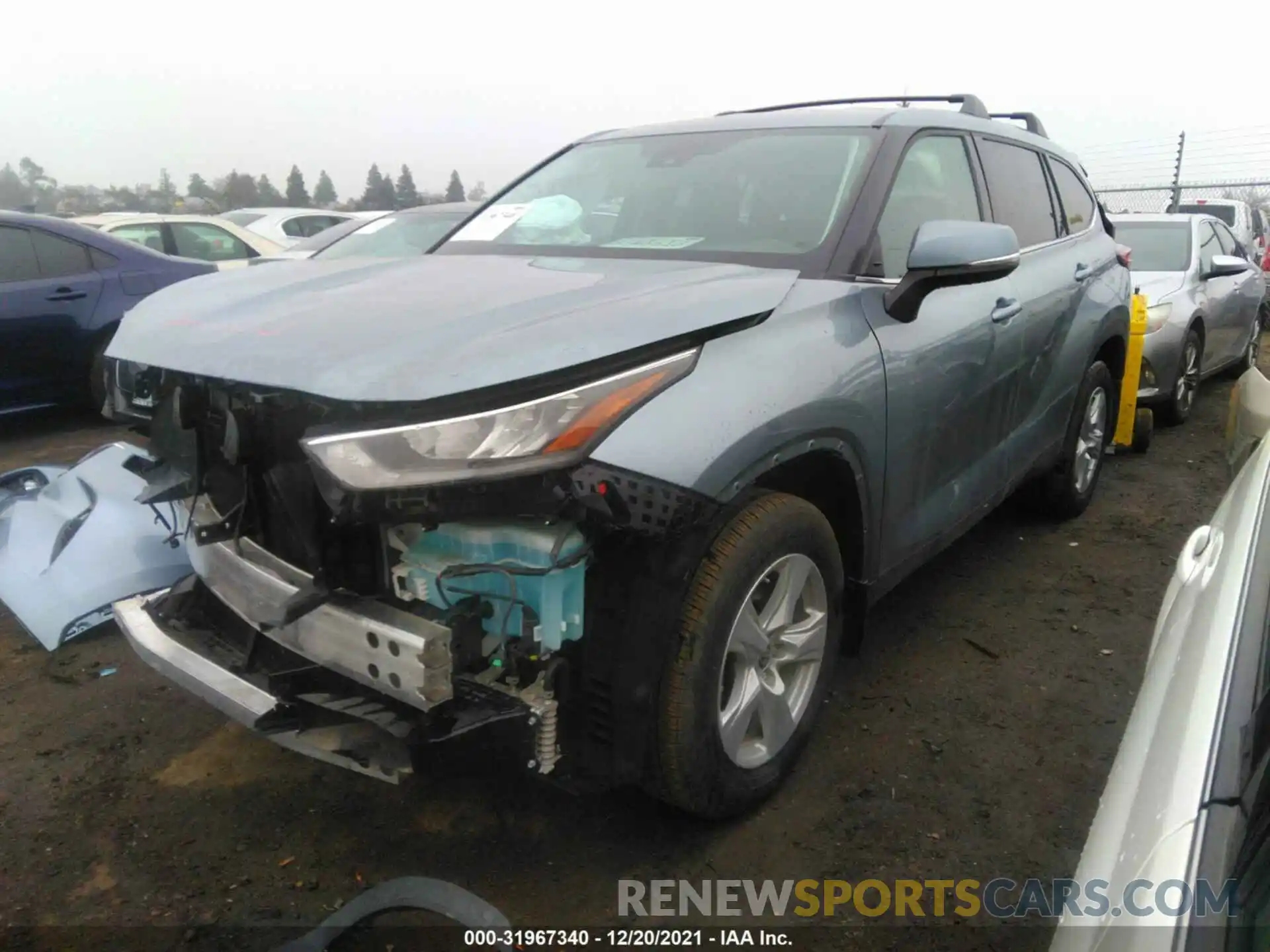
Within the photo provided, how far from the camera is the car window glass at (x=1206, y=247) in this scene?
6.65 m

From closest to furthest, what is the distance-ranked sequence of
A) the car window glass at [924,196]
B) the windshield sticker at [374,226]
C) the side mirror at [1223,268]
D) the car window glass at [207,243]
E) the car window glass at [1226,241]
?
1. the car window glass at [924,196]
2. the side mirror at [1223,268]
3. the windshield sticker at [374,226]
4. the car window glass at [1226,241]
5. the car window glass at [207,243]

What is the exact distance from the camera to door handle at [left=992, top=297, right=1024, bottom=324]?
3.07 metres

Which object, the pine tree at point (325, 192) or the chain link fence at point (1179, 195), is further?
the pine tree at point (325, 192)

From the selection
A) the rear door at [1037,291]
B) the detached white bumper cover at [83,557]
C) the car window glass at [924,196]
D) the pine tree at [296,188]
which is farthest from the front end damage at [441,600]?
the pine tree at [296,188]

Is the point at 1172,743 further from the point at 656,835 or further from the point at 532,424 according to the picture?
the point at 656,835

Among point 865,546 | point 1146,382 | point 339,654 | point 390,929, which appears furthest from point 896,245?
point 1146,382

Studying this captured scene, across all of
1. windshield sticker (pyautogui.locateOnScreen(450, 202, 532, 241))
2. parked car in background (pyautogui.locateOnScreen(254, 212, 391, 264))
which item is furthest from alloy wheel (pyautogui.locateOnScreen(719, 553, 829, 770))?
parked car in background (pyautogui.locateOnScreen(254, 212, 391, 264))

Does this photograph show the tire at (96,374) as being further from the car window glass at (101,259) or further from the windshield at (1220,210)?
the windshield at (1220,210)

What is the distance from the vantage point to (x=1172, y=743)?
4.20 ft

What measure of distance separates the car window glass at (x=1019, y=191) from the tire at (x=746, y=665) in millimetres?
1783

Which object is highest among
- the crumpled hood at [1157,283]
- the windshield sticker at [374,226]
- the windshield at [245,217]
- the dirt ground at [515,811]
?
the windshield at [245,217]

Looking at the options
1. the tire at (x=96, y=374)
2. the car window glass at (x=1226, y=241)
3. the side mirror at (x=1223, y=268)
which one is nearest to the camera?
the tire at (x=96, y=374)

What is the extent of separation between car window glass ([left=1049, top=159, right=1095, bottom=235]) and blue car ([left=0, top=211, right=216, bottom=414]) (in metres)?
5.34

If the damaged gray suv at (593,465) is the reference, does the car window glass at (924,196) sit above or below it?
above
